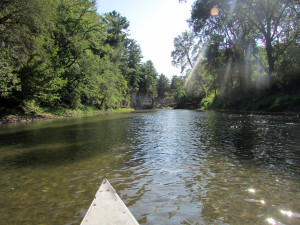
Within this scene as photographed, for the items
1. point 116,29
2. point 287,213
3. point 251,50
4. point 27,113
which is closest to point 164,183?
point 287,213

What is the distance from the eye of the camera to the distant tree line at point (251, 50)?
2586 centimetres

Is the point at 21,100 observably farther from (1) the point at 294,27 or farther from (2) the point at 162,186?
(1) the point at 294,27

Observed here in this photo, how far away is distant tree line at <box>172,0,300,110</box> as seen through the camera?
2586 cm

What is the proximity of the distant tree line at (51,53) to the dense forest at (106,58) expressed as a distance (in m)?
0.07

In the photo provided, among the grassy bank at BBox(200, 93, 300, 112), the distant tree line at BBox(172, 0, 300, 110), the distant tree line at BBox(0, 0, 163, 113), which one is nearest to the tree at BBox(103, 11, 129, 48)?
the distant tree line at BBox(0, 0, 163, 113)

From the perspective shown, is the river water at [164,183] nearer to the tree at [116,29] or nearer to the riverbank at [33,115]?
the riverbank at [33,115]

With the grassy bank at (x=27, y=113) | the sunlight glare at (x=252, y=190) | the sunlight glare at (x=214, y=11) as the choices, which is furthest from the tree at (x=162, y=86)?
the sunlight glare at (x=252, y=190)

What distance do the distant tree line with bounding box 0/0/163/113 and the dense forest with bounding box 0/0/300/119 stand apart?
7cm

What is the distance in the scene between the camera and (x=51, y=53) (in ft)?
91.1

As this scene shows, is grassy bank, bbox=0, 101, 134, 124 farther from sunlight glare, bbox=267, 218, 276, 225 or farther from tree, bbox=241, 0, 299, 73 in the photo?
tree, bbox=241, 0, 299, 73

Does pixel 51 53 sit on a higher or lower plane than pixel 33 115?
higher

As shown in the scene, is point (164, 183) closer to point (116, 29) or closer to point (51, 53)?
point (51, 53)

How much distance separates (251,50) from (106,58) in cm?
3023

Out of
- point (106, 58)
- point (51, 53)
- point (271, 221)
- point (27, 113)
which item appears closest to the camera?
point (271, 221)
